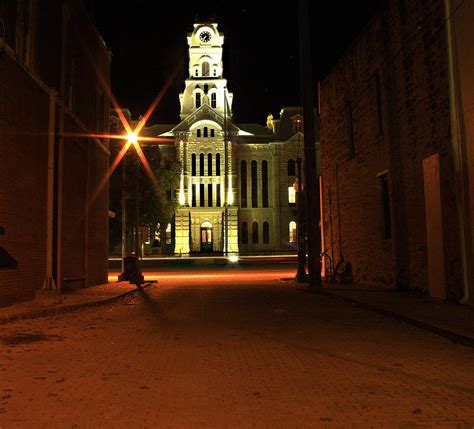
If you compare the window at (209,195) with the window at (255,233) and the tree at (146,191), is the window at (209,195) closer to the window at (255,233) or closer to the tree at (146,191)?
the window at (255,233)

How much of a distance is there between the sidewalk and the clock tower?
5082 cm

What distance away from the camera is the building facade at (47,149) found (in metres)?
12.8

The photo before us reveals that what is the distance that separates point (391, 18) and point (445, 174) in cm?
600

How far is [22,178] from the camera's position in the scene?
44.1 feet

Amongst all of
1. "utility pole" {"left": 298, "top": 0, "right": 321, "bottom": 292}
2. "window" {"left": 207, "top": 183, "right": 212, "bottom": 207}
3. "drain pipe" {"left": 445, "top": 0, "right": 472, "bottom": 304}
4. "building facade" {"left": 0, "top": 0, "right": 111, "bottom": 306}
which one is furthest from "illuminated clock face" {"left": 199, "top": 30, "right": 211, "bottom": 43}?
"drain pipe" {"left": 445, "top": 0, "right": 472, "bottom": 304}

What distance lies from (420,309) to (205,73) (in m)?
58.2

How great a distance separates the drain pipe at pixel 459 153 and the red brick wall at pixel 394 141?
362 mm

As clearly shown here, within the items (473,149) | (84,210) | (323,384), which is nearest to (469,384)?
(323,384)

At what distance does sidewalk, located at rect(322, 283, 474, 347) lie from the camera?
9012mm

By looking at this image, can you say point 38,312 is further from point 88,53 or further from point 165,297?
point 88,53

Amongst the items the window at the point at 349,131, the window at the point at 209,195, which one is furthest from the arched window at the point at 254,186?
the window at the point at 349,131

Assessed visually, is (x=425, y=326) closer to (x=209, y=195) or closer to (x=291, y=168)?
(x=209, y=195)

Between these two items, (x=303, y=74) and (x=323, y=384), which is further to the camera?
(x=303, y=74)

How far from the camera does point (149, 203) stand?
1863 inches
